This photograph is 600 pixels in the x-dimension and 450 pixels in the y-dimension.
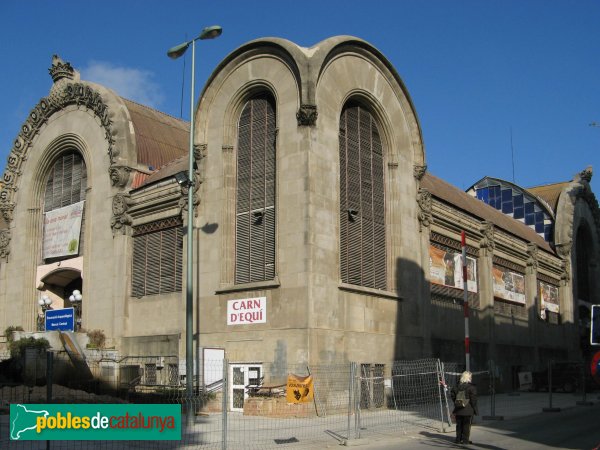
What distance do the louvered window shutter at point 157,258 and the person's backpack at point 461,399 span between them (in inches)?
667

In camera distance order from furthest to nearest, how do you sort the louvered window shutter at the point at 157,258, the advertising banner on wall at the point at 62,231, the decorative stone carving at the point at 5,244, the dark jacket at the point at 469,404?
1. the decorative stone carving at the point at 5,244
2. the advertising banner on wall at the point at 62,231
3. the louvered window shutter at the point at 157,258
4. the dark jacket at the point at 469,404

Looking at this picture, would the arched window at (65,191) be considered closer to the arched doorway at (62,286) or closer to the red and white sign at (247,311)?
the arched doorway at (62,286)

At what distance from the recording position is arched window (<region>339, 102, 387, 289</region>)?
1182 inches

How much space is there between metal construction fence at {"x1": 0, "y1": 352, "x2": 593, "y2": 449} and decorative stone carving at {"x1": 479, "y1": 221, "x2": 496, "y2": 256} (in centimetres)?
952

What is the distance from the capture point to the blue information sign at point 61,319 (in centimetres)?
2464

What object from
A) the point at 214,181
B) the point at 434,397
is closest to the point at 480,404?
the point at 434,397

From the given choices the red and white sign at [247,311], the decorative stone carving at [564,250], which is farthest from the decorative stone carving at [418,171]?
the decorative stone carving at [564,250]

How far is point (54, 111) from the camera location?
40.2 m

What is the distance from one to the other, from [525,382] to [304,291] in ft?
67.6

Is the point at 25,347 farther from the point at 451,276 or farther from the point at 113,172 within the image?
the point at 451,276

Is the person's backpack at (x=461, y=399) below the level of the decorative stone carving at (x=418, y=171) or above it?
below

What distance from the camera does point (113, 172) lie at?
3528 cm

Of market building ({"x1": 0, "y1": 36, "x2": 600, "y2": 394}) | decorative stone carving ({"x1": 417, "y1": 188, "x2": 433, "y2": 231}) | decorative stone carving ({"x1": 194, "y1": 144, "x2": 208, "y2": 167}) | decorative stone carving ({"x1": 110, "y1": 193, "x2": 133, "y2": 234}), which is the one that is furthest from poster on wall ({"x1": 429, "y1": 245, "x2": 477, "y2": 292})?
decorative stone carving ({"x1": 110, "y1": 193, "x2": 133, "y2": 234})

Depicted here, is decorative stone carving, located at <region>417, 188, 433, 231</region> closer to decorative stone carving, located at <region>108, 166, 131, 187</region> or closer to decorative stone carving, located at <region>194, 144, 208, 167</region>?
decorative stone carving, located at <region>194, 144, 208, 167</region>
